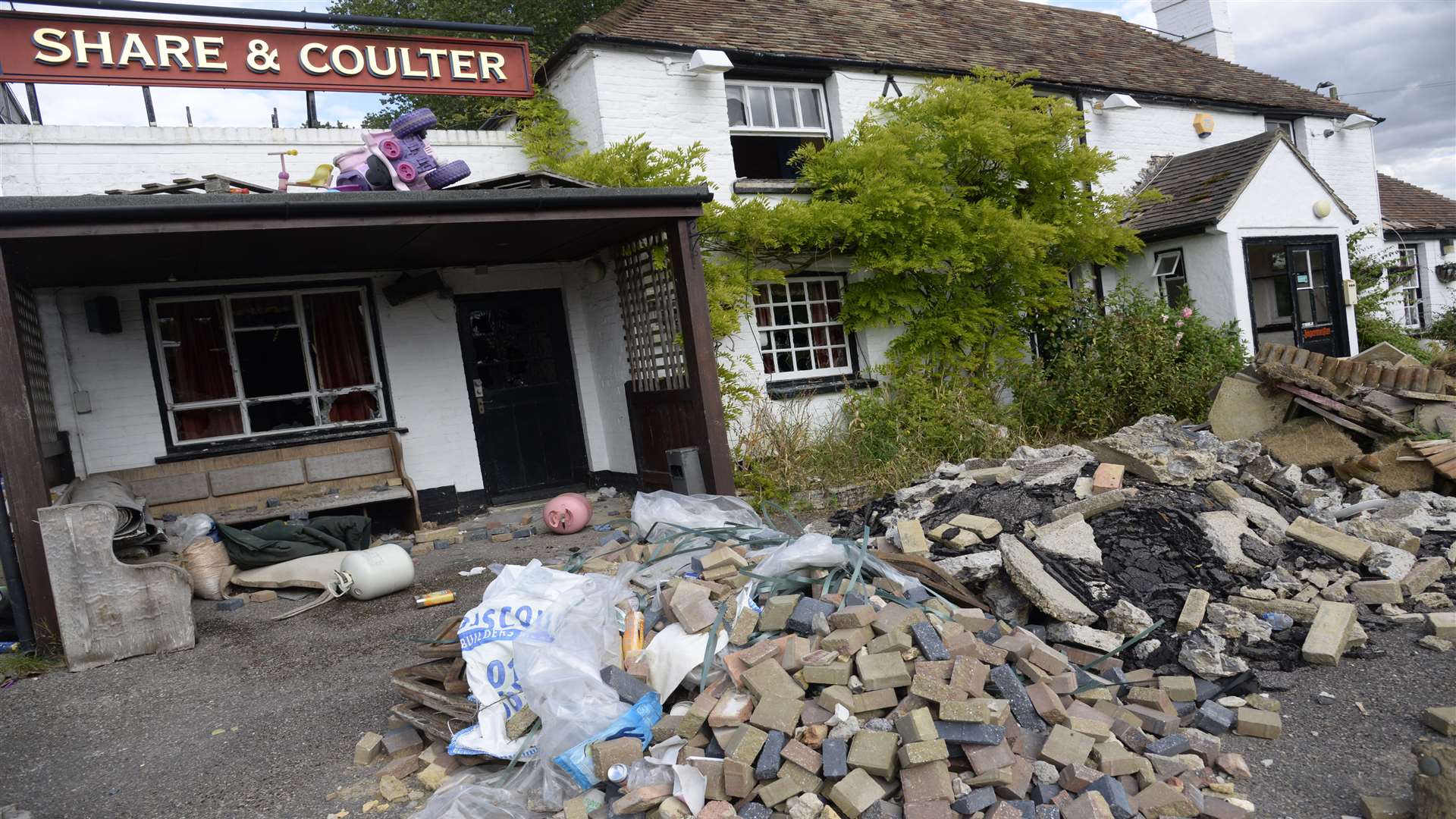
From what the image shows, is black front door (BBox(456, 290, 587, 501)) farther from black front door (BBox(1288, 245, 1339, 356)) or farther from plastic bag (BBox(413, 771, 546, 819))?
black front door (BBox(1288, 245, 1339, 356))

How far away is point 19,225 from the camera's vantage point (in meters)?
5.27

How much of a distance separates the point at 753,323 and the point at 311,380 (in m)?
4.54

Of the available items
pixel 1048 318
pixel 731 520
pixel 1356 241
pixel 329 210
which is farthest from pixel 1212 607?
pixel 1356 241

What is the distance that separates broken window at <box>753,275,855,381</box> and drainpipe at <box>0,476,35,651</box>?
671cm

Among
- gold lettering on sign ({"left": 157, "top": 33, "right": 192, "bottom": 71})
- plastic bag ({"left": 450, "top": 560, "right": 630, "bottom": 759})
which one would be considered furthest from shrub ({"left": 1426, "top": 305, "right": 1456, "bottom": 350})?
gold lettering on sign ({"left": 157, "top": 33, "right": 192, "bottom": 71})

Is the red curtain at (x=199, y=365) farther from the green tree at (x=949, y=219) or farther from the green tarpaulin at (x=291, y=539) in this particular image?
the green tree at (x=949, y=219)

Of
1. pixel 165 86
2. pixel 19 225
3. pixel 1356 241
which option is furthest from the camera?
pixel 1356 241

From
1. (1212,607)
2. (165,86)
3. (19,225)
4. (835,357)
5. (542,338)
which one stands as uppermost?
(165,86)

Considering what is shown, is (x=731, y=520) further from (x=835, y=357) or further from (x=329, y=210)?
(x=835, y=357)

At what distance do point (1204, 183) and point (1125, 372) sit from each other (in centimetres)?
479

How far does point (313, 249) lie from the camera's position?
7211mm

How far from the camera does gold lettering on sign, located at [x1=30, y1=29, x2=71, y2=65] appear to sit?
7156 millimetres

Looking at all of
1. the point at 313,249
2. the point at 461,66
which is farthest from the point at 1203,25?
the point at 313,249

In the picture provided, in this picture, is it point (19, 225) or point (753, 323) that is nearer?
point (19, 225)
